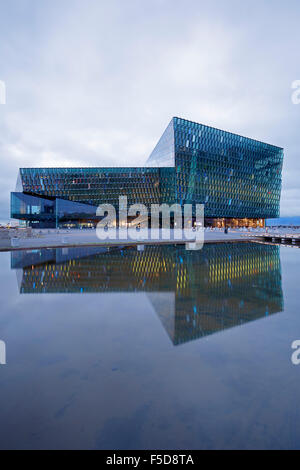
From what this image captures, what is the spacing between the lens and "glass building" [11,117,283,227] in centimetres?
7962

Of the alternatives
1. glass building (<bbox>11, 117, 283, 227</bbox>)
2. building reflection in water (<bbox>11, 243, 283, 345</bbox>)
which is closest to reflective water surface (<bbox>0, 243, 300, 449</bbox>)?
building reflection in water (<bbox>11, 243, 283, 345</bbox>)

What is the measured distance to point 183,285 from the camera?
10797 millimetres

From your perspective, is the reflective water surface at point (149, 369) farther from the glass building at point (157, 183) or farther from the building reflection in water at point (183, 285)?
the glass building at point (157, 183)

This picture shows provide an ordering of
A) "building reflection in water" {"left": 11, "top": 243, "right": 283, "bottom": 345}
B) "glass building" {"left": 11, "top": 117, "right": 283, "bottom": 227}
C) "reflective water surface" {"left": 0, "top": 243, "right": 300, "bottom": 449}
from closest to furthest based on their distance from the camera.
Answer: "reflective water surface" {"left": 0, "top": 243, "right": 300, "bottom": 449} → "building reflection in water" {"left": 11, "top": 243, "right": 283, "bottom": 345} → "glass building" {"left": 11, "top": 117, "right": 283, "bottom": 227}

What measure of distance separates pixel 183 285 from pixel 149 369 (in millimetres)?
6446

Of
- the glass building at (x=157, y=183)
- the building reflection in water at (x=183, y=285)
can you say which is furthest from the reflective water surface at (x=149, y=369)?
Result: the glass building at (x=157, y=183)

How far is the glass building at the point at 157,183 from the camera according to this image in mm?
79625

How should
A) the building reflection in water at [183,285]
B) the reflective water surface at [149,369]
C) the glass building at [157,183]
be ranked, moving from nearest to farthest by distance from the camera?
the reflective water surface at [149,369], the building reflection in water at [183,285], the glass building at [157,183]

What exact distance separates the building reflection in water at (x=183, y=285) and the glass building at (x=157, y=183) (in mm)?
67131

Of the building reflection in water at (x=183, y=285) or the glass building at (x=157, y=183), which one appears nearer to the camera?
the building reflection in water at (x=183, y=285)

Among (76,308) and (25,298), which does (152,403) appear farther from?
(25,298)

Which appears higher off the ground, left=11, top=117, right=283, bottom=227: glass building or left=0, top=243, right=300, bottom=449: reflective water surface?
left=11, top=117, right=283, bottom=227: glass building

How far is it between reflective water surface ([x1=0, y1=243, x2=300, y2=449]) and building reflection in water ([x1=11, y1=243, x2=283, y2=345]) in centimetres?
8

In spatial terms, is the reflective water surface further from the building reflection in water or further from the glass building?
the glass building
